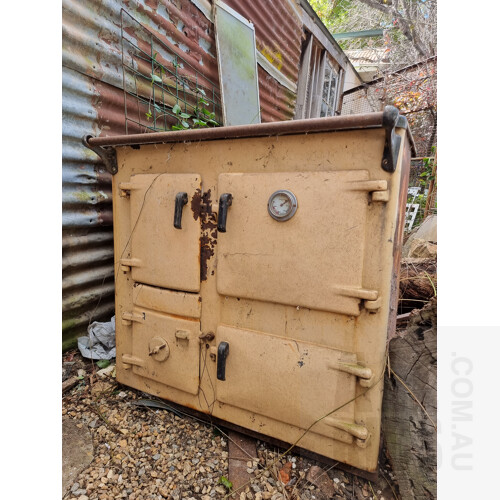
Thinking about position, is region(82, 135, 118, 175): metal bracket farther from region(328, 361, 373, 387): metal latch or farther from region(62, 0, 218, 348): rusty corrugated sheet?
region(328, 361, 373, 387): metal latch

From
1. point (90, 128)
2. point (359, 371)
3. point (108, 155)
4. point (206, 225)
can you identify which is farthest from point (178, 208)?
point (90, 128)

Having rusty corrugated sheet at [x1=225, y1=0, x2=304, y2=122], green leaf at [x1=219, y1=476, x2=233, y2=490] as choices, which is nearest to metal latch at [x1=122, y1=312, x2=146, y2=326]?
green leaf at [x1=219, y1=476, x2=233, y2=490]

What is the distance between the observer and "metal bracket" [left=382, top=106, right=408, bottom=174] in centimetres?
112

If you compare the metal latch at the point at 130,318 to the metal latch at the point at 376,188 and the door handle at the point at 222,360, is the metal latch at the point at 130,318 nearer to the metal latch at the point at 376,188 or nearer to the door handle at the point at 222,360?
the door handle at the point at 222,360

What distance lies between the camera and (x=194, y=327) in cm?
169

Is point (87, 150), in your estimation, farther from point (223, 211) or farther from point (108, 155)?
point (223, 211)

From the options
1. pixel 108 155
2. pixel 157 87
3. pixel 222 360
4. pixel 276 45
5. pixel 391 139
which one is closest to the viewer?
pixel 391 139

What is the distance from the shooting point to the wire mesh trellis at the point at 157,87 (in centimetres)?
258

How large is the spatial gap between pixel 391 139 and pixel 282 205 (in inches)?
19.3

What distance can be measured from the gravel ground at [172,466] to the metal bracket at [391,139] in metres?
1.39

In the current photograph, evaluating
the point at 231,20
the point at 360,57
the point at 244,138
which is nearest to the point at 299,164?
the point at 244,138

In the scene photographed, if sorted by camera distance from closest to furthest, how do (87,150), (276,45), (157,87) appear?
(87,150) → (157,87) → (276,45)

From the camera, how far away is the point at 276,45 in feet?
15.8

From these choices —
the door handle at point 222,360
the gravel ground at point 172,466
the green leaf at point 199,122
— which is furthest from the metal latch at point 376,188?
the green leaf at point 199,122
